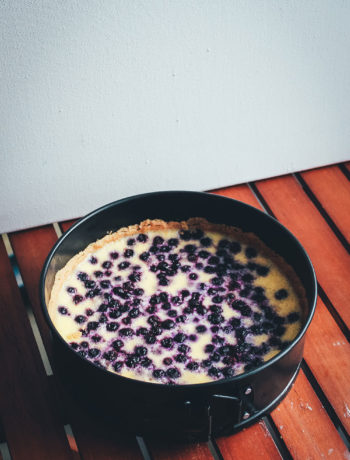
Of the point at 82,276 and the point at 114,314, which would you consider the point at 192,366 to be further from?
the point at 82,276

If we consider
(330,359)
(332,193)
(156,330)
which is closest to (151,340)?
(156,330)

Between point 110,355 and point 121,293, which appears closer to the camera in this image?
point 110,355

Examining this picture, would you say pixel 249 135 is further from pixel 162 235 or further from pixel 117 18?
pixel 117 18

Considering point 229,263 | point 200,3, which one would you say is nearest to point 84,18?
point 200,3

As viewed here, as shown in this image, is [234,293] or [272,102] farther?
[272,102]

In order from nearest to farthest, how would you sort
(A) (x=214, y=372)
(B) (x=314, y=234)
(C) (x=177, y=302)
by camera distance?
(A) (x=214, y=372)
(C) (x=177, y=302)
(B) (x=314, y=234)

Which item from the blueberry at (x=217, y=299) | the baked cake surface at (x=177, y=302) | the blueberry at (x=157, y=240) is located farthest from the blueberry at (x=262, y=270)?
the blueberry at (x=157, y=240)
